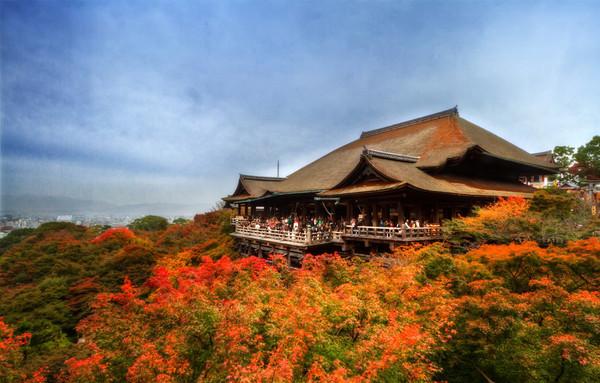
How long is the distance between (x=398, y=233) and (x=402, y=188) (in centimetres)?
Answer: 228

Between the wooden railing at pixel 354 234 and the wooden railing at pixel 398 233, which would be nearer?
the wooden railing at pixel 398 233

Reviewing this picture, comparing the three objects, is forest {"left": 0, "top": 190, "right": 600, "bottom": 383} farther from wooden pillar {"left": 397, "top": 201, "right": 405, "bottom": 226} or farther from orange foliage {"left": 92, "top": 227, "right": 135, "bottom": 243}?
orange foliage {"left": 92, "top": 227, "right": 135, "bottom": 243}

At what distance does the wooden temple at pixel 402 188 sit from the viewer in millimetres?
14695

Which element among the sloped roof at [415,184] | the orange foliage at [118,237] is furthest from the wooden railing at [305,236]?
the orange foliage at [118,237]

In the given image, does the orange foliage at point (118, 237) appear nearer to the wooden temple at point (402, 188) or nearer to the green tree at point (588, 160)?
the wooden temple at point (402, 188)

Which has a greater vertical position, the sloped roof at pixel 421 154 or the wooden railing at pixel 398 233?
the sloped roof at pixel 421 154

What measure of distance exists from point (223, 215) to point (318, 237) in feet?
72.3

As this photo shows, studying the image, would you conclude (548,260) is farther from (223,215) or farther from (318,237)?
(223,215)

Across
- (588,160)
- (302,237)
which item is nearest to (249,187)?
(302,237)

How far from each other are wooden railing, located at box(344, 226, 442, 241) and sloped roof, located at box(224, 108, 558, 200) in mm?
2197

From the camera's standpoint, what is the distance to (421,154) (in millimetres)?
21625

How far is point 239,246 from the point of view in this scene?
27031mm

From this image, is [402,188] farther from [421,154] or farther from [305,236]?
[421,154]

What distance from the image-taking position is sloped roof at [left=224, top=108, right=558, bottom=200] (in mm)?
16547
